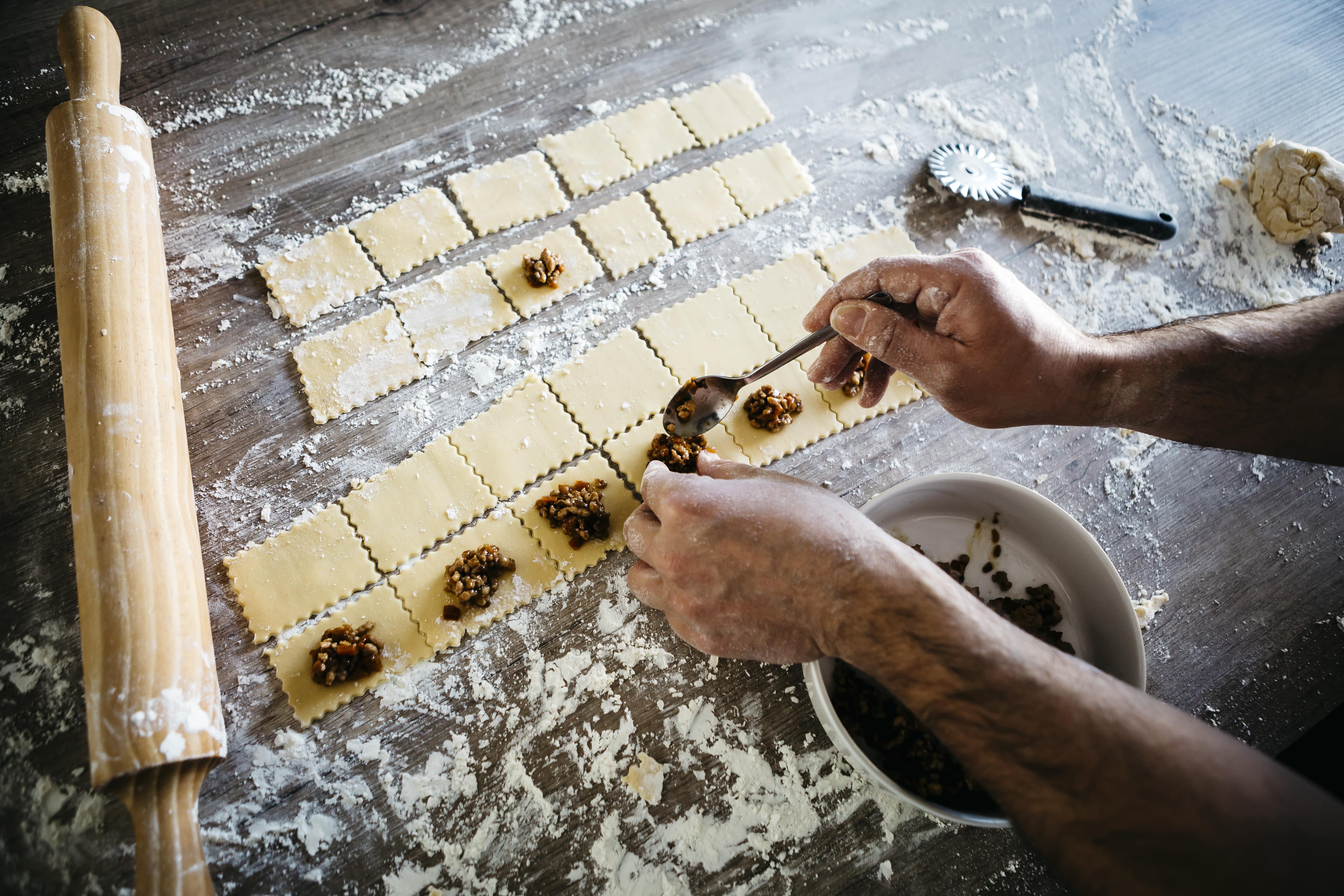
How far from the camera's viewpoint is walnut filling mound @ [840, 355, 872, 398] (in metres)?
1.85

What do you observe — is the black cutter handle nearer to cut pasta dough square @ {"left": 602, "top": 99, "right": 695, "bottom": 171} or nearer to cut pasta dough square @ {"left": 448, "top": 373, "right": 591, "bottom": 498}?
cut pasta dough square @ {"left": 602, "top": 99, "right": 695, "bottom": 171}

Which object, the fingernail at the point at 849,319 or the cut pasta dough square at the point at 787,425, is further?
the cut pasta dough square at the point at 787,425

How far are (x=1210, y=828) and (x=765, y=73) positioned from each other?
2.24 m

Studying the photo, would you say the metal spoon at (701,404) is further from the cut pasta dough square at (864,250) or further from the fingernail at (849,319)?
the cut pasta dough square at (864,250)

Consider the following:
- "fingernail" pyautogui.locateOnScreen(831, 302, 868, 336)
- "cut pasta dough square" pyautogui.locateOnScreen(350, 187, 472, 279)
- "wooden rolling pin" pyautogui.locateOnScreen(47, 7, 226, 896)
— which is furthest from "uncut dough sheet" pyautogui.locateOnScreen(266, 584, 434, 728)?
"fingernail" pyautogui.locateOnScreen(831, 302, 868, 336)

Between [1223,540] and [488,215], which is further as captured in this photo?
[488,215]

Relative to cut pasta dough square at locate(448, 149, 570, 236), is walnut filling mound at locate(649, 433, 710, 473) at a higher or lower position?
lower

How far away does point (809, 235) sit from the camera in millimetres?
2066

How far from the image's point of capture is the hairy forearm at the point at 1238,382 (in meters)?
1.38

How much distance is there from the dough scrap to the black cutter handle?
4.14 feet

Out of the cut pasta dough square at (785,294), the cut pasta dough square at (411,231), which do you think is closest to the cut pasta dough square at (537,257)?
the cut pasta dough square at (411,231)

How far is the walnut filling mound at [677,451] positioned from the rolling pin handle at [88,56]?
62.2 inches

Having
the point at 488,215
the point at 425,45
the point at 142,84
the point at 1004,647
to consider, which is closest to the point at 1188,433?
the point at 1004,647

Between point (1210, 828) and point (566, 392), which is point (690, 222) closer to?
point (566, 392)
